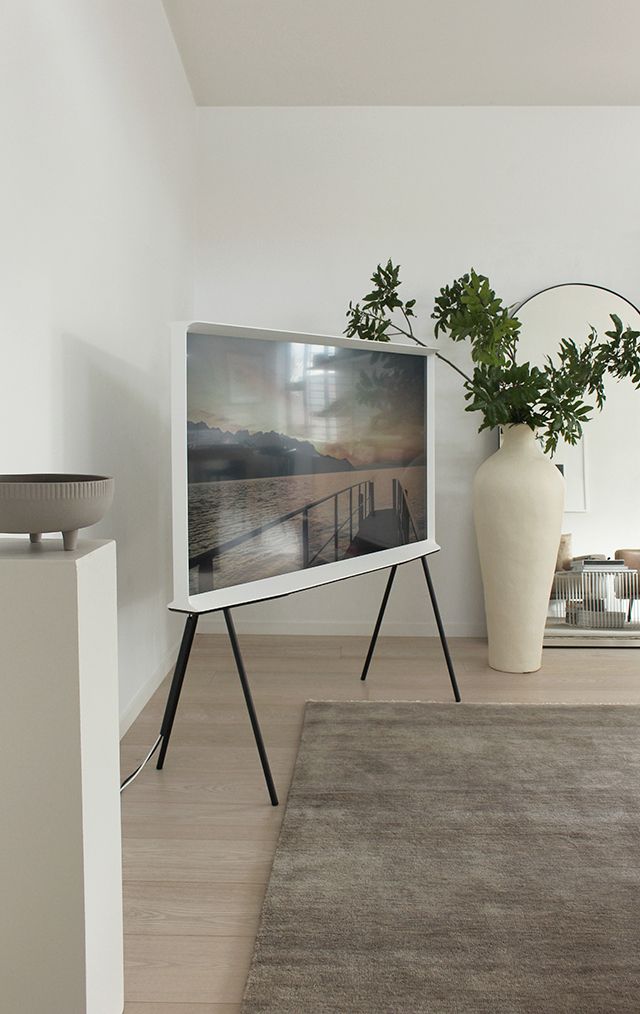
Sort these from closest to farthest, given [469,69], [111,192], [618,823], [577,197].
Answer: [618,823] < [111,192] < [469,69] < [577,197]

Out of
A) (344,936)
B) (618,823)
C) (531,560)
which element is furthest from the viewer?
(531,560)

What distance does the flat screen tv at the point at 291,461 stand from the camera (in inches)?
88.5

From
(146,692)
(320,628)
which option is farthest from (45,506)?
(320,628)

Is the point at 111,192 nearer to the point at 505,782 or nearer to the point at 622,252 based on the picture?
the point at 505,782

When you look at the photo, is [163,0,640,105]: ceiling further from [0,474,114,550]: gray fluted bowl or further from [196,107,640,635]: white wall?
[0,474,114,550]: gray fluted bowl

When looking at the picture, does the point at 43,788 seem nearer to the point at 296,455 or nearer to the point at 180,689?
the point at 180,689

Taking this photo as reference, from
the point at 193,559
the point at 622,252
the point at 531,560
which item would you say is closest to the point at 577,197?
the point at 622,252

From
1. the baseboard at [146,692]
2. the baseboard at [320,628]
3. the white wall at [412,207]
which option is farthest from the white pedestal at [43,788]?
the white wall at [412,207]

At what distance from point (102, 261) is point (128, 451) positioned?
2.12ft

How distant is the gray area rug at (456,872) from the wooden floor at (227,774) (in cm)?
8

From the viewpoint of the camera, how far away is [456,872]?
1.83 metres

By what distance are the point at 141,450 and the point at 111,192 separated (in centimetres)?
88

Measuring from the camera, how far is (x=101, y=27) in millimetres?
2369

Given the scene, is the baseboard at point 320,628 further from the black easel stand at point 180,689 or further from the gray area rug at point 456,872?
the black easel stand at point 180,689
